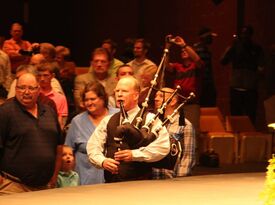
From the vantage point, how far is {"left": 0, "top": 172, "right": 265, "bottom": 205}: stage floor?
16.6ft

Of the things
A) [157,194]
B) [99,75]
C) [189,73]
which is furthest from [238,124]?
[157,194]

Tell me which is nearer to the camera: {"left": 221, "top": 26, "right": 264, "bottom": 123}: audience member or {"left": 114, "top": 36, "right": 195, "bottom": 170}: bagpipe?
{"left": 114, "top": 36, "right": 195, "bottom": 170}: bagpipe

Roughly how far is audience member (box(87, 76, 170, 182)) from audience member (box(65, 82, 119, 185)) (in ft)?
2.12

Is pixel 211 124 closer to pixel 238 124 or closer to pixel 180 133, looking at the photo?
pixel 238 124

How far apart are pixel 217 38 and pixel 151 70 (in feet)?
20.6

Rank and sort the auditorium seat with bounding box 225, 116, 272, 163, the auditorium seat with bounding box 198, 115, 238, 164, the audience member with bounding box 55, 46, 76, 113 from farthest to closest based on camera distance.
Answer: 1. the auditorium seat with bounding box 225, 116, 272, 163
2. the auditorium seat with bounding box 198, 115, 238, 164
3. the audience member with bounding box 55, 46, 76, 113

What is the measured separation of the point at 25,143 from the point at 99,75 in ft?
7.67

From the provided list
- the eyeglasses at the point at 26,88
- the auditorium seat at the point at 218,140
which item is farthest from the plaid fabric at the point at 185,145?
the auditorium seat at the point at 218,140

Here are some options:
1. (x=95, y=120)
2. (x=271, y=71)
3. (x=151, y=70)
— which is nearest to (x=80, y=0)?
(x=271, y=71)

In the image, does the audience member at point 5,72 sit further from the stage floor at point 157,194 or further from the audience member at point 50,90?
the stage floor at point 157,194

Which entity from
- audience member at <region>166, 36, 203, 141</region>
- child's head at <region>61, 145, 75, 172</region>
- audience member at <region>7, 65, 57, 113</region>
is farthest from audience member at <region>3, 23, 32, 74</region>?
child's head at <region>61, 145, 75, 172</region>

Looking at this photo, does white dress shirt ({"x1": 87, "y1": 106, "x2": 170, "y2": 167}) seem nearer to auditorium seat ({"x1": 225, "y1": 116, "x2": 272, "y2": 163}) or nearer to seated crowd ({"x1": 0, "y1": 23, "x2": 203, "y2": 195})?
seated crowd ({"x1": 0, "y1": 23, "x2": 203, "y2": 195})

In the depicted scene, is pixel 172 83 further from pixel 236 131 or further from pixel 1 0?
pixel 1 0

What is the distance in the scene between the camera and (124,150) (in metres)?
6.26
